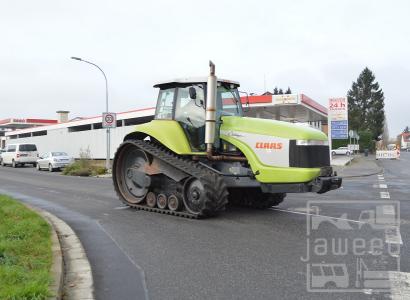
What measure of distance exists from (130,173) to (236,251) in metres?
5.67

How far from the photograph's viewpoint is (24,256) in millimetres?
6395

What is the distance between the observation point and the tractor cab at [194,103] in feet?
34.6

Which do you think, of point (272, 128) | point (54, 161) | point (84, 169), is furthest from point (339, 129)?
point (272, 128)

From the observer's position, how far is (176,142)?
1089 centimetres

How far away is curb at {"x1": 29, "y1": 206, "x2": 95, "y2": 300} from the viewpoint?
525cm

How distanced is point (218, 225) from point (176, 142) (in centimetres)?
245

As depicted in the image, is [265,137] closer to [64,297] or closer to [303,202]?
[303,202]

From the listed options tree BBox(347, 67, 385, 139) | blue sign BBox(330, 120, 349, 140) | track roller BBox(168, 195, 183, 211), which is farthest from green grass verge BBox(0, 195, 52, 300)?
tree BBox(347, 67, 385, 139)

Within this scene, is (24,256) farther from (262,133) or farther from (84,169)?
(84,169)

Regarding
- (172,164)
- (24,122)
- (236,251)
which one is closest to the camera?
(236,251)

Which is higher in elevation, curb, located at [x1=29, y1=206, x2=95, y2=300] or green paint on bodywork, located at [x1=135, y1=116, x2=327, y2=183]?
green paint on bodywork, located at [x1=135, y1=116, x2=327, y2=183]

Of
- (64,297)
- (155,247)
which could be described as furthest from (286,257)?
(64,297)

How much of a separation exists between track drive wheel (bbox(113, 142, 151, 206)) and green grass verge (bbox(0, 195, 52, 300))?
266 centimetres

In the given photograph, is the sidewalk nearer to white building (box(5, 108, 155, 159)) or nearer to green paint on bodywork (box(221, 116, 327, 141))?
white building (box(5, 108, 155, 159))
